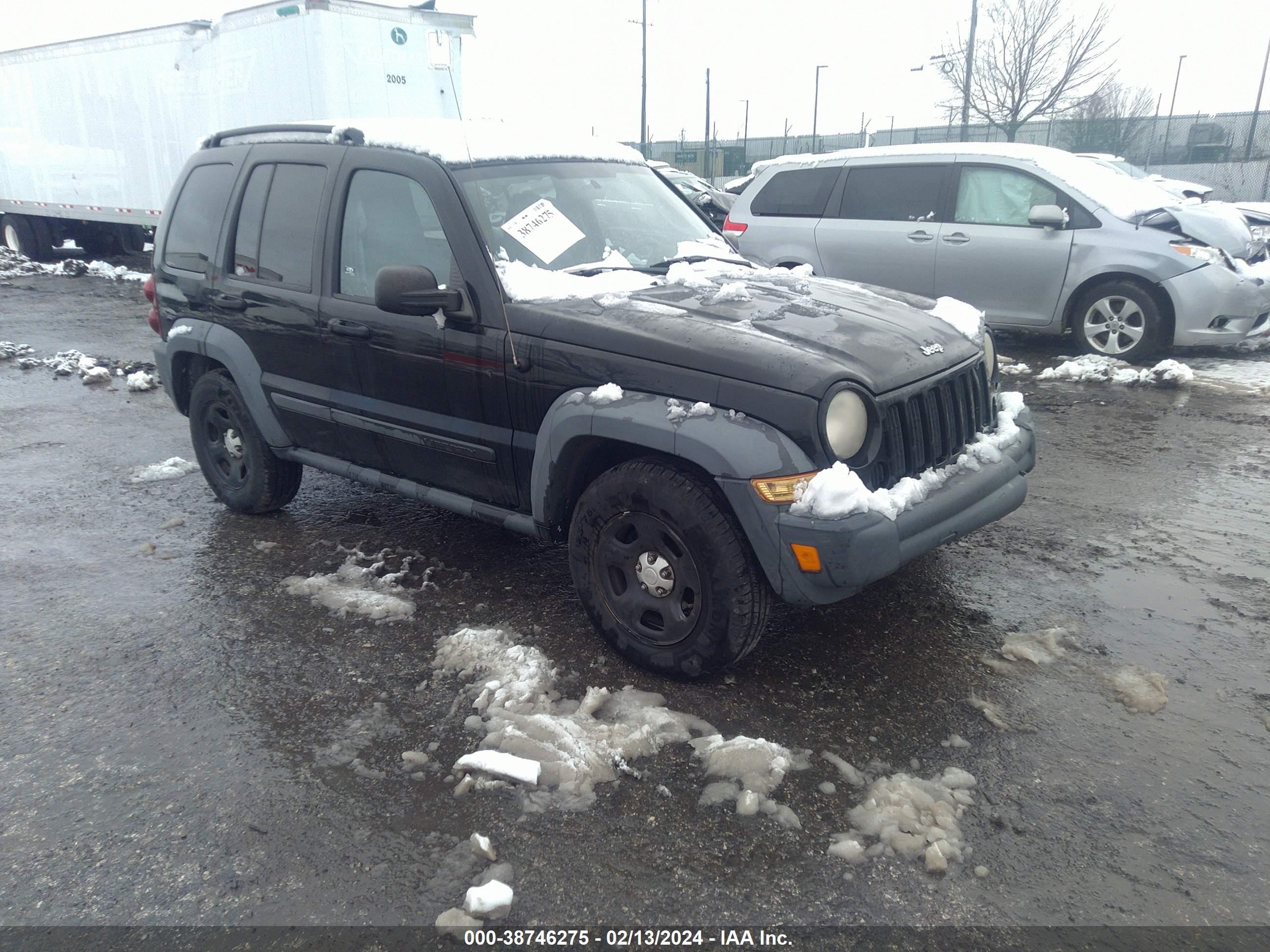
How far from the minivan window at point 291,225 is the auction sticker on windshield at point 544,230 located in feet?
3.39

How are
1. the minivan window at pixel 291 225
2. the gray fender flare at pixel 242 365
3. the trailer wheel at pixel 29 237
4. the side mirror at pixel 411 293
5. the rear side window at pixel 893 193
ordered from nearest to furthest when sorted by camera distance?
the side mirror at pixel 411 293
the minivan window at pixel 291 225
the gray fender flare at pixel 242 365
the rear side window at pixel 893 193
the trailer wheel at pixel 29 237

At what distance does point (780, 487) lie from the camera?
2771 mm

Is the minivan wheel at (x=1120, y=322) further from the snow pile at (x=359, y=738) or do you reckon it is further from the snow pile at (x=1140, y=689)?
the snow pile at (x=359, y=738)

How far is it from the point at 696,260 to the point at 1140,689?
248cm

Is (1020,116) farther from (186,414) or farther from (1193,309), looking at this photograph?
(186,414)

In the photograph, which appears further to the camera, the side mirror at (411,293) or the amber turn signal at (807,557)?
the side mirror at (411,293)

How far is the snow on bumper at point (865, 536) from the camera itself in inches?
108

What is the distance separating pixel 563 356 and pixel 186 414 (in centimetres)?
299

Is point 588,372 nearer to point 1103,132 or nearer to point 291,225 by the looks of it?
point 291,225

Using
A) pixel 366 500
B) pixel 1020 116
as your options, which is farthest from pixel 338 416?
pixel 1020 116

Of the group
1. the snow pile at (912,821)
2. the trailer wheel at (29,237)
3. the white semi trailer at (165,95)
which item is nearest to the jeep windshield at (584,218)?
the snow pile at (912,821)

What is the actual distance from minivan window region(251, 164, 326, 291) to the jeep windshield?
918mm

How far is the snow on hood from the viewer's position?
12.3ft

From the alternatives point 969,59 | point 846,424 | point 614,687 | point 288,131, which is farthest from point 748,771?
point 969,59
